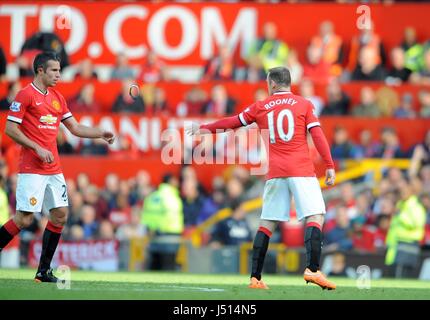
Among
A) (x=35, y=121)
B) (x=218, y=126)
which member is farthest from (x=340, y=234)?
(x=35, y=121)

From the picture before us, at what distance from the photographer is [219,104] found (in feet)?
80.1

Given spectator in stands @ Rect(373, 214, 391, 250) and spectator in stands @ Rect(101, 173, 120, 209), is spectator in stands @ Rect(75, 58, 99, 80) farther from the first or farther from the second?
spectator in stands @ Rect(373, 214, 391, 250)

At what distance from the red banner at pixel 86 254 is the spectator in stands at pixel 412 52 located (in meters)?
8.34

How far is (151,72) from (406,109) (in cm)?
535

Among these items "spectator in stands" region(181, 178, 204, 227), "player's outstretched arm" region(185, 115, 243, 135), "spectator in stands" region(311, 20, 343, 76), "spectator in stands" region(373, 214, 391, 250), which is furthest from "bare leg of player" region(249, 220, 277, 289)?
"spectator in stands" region(311, 20, 343, 76)

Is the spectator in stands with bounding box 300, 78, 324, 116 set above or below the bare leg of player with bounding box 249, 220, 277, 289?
above

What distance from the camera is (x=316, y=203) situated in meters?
13.3

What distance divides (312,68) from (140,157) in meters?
4.36

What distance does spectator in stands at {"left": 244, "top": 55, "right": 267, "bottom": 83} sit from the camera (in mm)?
25625

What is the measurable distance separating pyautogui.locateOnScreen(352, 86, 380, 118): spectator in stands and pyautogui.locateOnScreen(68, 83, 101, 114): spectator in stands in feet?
17.5

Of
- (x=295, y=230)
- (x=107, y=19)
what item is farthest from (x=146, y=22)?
(x=295, y=230)

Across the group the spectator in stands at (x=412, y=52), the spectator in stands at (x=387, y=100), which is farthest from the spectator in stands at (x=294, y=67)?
the spectator in stands at (x=412, y=52)

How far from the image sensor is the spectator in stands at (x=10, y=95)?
2392 cm
